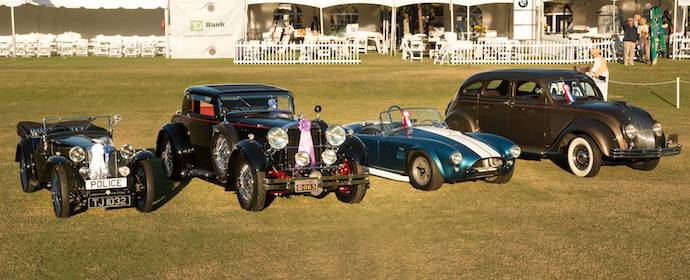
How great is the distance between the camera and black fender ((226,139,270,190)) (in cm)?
1064

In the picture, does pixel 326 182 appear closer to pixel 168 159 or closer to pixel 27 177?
pixel 168 159

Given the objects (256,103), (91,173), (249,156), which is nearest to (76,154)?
(91,173)

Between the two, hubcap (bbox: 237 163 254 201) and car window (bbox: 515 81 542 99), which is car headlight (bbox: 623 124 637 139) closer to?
car window (bbox: 515 81 542 99)

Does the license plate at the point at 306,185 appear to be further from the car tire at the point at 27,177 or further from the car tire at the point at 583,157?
the car tire at the point at 583,157

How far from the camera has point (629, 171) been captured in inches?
552

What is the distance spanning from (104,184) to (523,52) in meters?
27.3

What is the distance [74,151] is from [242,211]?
203 cm

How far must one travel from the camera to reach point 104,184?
10.4 m

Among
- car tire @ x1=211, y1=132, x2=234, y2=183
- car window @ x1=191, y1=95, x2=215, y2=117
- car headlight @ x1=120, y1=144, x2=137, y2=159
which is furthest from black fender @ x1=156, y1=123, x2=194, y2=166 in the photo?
car headlight @ x1=120, y1=144, x2=137, y2=159

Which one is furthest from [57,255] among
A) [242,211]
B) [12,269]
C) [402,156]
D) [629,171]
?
[629,171]

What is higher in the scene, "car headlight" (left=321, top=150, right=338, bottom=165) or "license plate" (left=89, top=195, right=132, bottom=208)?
"car headlight" (left=321, top=150, right=338, bottom=165)

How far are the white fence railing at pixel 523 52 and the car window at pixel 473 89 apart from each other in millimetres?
19691

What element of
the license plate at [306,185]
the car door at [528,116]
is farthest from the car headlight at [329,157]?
the car door at [528,116]

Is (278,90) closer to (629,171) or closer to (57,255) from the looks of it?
(57,255)
